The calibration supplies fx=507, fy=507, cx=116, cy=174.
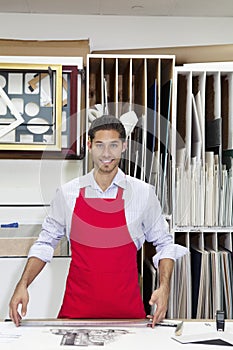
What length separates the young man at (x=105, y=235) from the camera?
1.88m

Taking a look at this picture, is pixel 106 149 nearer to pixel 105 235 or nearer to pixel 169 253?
pixel 105 235

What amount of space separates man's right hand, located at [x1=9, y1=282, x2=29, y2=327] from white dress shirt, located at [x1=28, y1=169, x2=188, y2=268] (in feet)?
0.79

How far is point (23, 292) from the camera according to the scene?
1.73 metres

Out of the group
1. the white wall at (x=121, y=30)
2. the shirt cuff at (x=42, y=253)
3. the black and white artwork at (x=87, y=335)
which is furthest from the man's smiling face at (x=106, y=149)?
the white wall at (x=121, y=30)

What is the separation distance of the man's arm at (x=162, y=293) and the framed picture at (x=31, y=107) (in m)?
1.03

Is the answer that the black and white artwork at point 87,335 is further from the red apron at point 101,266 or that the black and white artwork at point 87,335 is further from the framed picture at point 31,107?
the framed picture at point 31,107

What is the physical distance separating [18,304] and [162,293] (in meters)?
0.48

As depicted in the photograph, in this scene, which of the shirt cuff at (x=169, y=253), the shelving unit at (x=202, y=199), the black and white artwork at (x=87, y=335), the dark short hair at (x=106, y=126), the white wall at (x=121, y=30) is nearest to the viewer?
the black and white artwork at (x=87, y=335)

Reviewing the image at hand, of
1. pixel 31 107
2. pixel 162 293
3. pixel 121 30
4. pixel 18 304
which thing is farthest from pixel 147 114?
pixel 18 304

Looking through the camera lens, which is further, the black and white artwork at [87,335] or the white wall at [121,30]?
the white wall at [121,30]

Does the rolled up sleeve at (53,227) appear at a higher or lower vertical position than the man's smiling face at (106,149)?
lower

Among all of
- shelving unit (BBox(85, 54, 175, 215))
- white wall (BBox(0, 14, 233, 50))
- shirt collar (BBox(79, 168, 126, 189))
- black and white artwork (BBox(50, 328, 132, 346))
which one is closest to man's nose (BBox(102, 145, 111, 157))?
shirt collar (BBox(79, 168, 126, 189))

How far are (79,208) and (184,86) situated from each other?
1.04 meters

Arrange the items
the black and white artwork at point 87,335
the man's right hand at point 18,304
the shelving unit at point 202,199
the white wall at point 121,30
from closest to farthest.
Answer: the black and white artwork at point 87,335
the man's right hand at point 18,304
the shelving unit at point 202,199
the white wall at point 121,30
